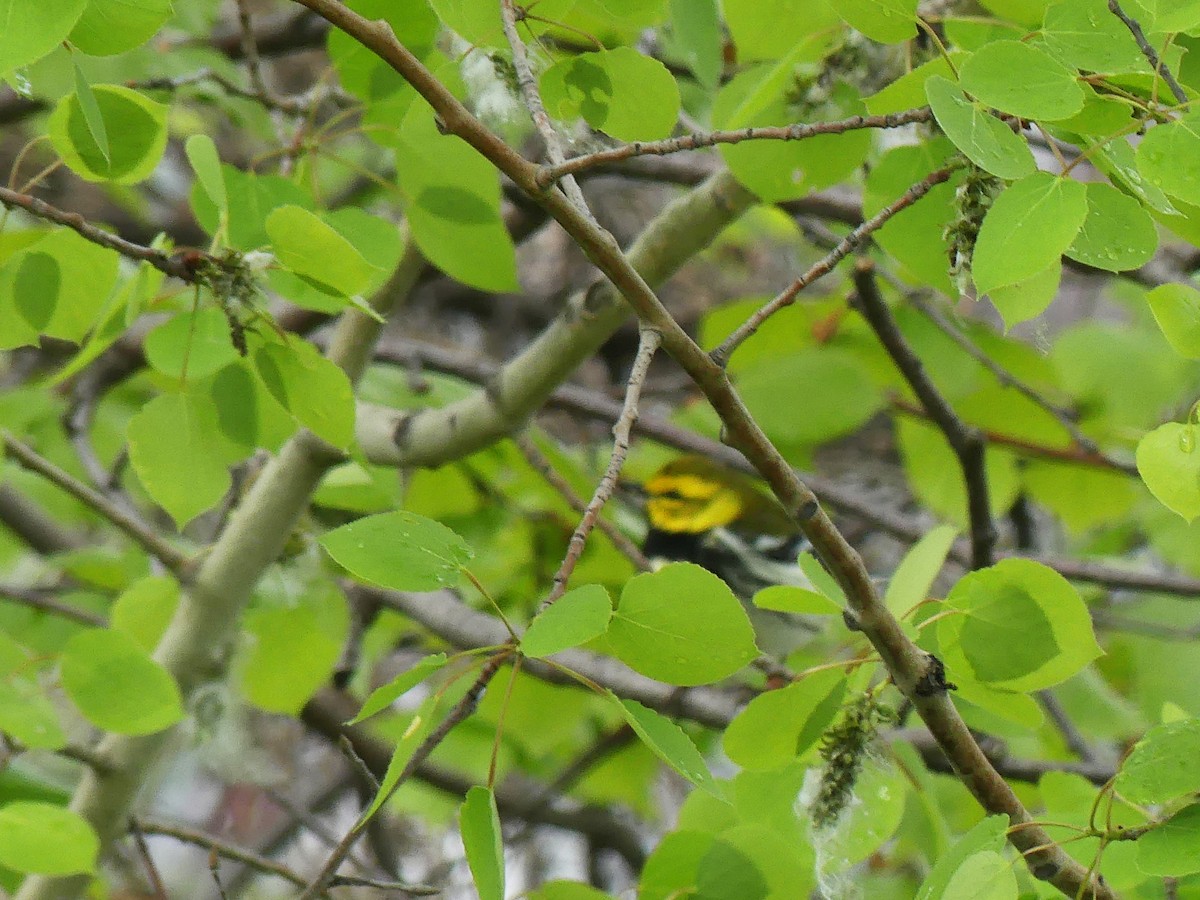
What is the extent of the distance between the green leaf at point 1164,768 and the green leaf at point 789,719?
0.78 ft

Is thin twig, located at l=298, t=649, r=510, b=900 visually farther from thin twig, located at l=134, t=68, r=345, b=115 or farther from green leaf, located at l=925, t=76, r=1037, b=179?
thin twig, located at l=134, t=68, r=345, b=115

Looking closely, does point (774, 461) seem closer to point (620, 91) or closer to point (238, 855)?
point (620, 91)

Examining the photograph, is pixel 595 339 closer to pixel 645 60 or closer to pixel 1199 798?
pixel 645 60

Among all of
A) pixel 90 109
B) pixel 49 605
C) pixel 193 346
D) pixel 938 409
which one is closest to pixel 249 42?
pixel 193 346

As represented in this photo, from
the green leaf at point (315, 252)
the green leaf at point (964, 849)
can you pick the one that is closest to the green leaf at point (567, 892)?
the green leaf at point (964, 849)

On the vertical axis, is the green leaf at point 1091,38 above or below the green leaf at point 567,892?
above

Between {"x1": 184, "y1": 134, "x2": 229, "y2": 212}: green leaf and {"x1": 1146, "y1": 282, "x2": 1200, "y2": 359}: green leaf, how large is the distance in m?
0.69

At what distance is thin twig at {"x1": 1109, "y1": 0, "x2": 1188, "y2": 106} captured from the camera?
809 mm

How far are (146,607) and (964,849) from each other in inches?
42.0

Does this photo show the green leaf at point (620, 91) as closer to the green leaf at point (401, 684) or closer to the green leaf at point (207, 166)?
the green leaf at point (207, 166)

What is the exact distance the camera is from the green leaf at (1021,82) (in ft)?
2.59

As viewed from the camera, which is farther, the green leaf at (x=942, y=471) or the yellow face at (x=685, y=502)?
the yellow face at (x=685, y=502)

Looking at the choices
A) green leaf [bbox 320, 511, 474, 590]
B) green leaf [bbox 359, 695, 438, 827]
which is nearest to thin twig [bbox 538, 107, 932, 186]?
green leaf [bbox 320, 511, 474, 590]

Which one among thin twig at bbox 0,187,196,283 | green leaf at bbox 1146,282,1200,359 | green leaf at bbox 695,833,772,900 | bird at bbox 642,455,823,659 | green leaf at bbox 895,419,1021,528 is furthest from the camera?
bird at bbox 642,455,823,659
